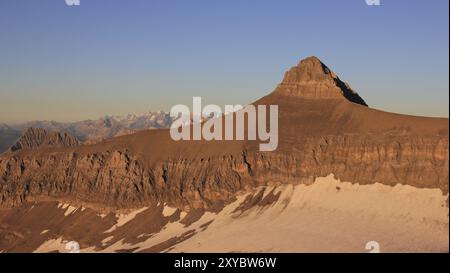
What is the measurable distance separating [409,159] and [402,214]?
17.1 metres

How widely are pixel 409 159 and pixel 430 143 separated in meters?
5.80

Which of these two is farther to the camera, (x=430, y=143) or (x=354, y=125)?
(x=354, y=125)

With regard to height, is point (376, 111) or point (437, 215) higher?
point (376, 111)

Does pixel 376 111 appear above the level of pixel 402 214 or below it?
above

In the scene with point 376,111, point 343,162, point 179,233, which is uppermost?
point 376,111

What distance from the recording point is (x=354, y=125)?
187500mm

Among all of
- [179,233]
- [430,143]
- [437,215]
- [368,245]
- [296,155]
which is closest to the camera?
[368,245]
